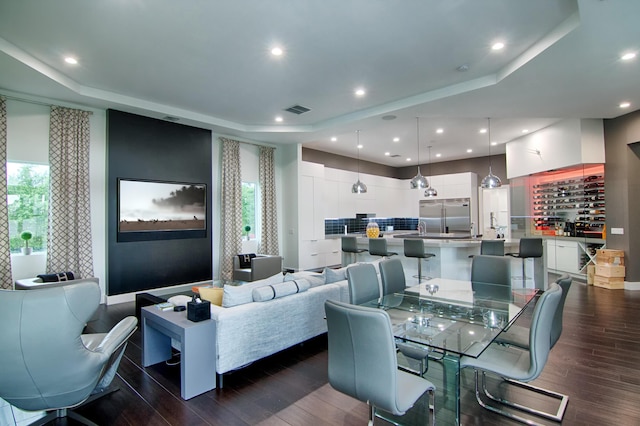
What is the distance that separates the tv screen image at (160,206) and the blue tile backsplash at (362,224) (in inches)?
149

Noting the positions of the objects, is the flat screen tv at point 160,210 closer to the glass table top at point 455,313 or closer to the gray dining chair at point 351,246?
the gray dining chair at point 351,246

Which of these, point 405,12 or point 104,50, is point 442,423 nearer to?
point 405,12

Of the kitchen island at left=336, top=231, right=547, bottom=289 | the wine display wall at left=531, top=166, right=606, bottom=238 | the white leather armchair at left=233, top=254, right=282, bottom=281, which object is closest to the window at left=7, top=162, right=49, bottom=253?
the white leather armchair at left=233, top=254, right=282, bottom=281

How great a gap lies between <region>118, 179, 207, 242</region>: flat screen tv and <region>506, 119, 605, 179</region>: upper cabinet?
729 centimetres

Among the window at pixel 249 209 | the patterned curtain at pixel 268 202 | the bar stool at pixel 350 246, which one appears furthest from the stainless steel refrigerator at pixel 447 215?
the window at pixel 249 209

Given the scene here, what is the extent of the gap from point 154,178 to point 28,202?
179 cm

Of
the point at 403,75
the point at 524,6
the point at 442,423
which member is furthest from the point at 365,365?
the point at 403,75

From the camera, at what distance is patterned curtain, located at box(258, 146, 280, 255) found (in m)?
7.77

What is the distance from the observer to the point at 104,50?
3.81 m

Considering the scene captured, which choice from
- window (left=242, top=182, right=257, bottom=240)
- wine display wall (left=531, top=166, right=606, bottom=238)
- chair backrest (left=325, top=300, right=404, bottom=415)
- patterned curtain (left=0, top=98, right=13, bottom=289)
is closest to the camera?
chair backrest (left=325, top=300, right=404, bottom=415)

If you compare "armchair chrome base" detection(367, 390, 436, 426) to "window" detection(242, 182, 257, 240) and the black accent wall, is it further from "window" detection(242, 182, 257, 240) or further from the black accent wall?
"window" detection(242, 182, 257, 240)

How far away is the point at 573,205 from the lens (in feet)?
23.2

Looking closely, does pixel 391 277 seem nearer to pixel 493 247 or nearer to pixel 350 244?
pixel 493 247

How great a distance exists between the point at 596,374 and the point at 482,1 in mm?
3488
